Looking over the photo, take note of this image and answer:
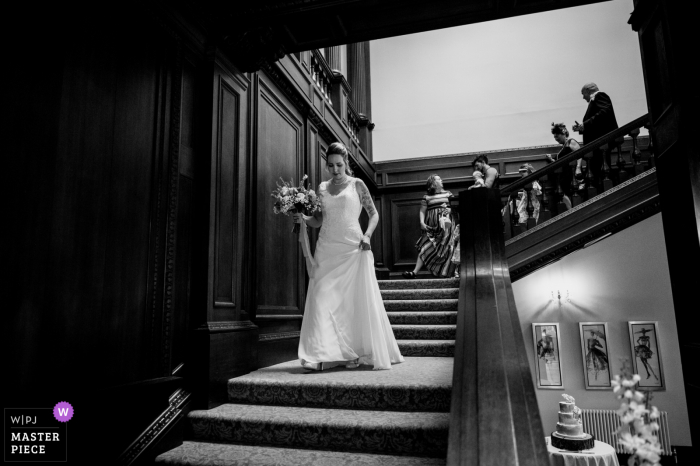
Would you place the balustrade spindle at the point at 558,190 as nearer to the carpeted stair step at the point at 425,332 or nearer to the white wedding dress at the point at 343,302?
the carpeted stair step at the point at 425,332

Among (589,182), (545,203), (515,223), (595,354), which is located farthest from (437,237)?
(595,354)

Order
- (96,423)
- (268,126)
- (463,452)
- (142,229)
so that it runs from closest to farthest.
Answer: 1. (463,452)
2. (96,423)
3. (142,229)
4. (268,126)

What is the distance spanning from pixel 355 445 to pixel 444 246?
14.4 feet

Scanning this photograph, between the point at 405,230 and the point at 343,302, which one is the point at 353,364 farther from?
the point at 405,230

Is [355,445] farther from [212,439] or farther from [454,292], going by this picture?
[454,292]

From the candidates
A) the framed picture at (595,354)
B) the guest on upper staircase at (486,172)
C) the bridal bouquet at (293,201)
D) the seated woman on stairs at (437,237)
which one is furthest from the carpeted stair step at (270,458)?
the framed picture at (595,354)

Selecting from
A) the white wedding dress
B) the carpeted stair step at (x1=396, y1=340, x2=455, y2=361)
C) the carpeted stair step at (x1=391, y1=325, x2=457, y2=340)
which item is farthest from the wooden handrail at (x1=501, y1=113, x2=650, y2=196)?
the white wedding dress

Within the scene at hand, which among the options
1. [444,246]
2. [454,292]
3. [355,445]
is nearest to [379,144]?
[444,246]

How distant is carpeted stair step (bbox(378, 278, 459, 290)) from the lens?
560cm

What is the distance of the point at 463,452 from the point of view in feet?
3.99

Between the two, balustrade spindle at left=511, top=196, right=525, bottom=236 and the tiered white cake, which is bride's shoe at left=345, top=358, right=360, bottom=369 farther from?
the tiered white cake

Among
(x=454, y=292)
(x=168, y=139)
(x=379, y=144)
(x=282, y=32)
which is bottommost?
(x=454, y=292)

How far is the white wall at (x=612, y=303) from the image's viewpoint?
6938mm

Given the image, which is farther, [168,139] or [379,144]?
[379,144]
